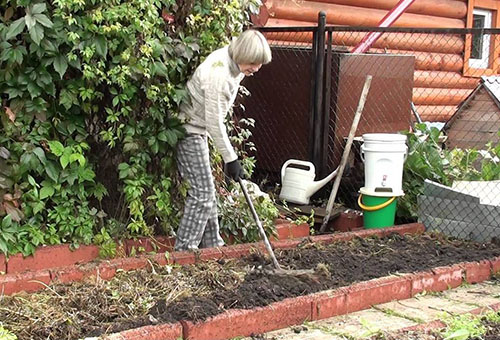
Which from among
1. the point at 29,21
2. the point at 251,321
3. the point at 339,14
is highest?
the point at 339,14

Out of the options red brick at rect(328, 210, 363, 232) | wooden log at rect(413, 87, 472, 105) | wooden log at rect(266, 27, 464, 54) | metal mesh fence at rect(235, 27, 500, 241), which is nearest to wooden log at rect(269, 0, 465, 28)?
wooden log at rect(266, 27, 464, 54)

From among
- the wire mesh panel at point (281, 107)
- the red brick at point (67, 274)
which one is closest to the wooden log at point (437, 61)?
the wire mesh panel at point (281, 107)

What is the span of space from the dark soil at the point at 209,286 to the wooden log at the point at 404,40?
3592 mm

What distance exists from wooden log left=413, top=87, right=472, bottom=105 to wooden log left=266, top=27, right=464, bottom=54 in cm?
60

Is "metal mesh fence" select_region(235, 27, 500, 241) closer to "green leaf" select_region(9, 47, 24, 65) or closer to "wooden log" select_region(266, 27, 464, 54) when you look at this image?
"wooden log" select_region(266, 27, 464, 54)

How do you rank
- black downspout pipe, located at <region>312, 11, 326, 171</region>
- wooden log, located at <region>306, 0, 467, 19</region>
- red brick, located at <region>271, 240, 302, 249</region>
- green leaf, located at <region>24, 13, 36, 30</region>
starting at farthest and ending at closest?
wooden log, located at <region>306, 0, 467, 19</region>
black downspout pipe, located at <region>312, 11, 326, 171</region>
red brick, located at <region>271, 240, 302, 249</region>
green leaf, located at <region>24, 13, 36, 30</region>

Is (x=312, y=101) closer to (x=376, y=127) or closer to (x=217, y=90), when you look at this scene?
(x=376, y=127)

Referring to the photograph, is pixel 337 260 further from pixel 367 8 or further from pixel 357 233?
pixel 367 8

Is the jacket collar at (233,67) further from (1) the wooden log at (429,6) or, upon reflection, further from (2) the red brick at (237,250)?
(1) the wooden log at (429,6)

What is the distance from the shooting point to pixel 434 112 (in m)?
11.2

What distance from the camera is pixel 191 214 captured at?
16.5 ft

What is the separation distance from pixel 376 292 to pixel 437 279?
607 mm

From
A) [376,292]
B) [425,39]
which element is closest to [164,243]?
[376,292]

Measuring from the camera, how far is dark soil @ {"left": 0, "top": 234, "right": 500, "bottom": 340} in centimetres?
367
